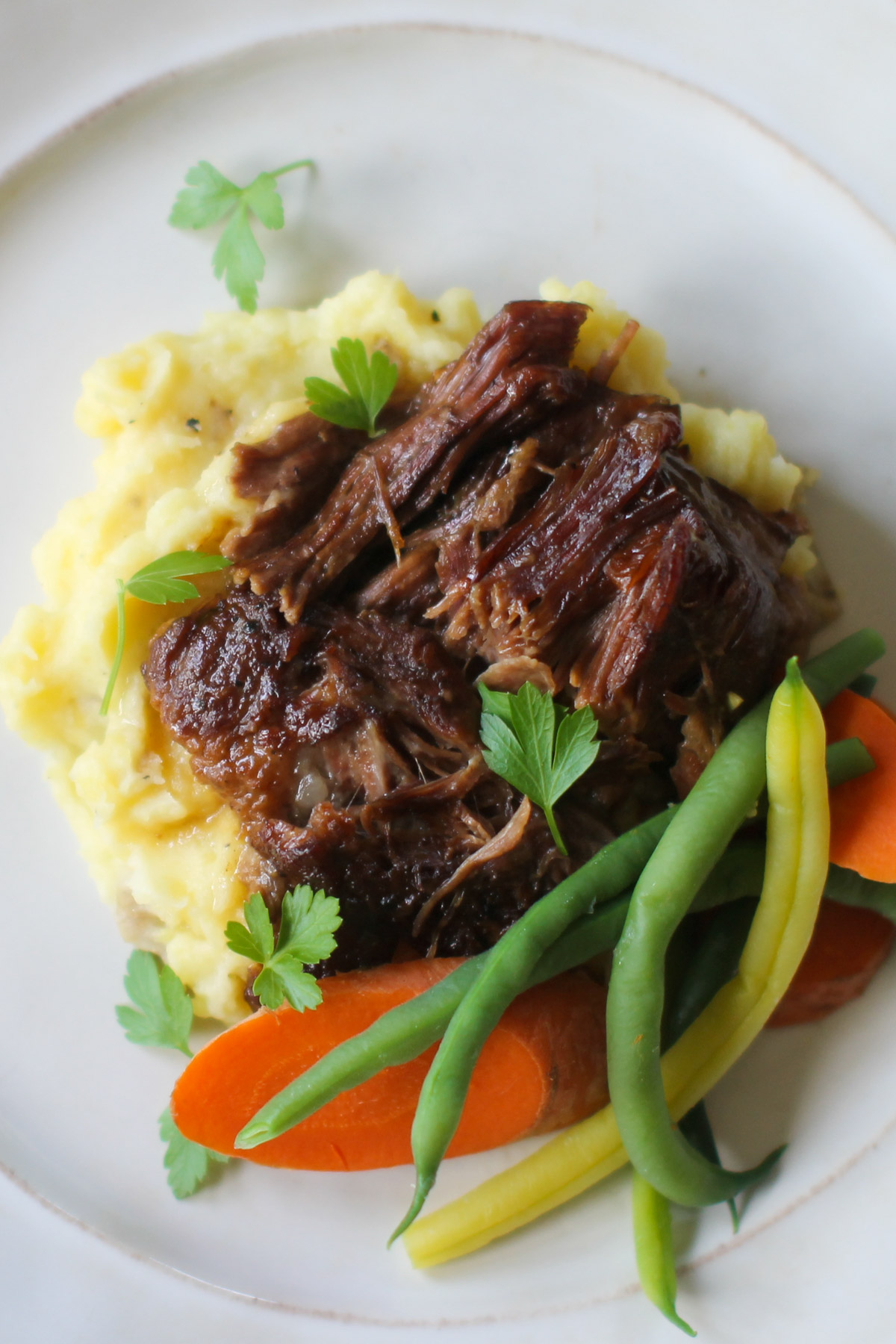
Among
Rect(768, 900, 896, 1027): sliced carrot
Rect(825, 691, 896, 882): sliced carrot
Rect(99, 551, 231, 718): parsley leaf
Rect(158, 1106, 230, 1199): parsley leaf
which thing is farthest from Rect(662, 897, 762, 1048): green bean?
Rect(99, 551, 231, 718): parsley leaf

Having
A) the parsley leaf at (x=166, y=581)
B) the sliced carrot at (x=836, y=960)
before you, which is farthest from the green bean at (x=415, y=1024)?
the parsley leaf at (x=166, y=581)

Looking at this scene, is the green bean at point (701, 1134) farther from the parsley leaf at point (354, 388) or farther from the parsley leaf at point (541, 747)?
the parsley leaf at point (354, 388)

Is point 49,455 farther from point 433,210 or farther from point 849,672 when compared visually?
point 849,672

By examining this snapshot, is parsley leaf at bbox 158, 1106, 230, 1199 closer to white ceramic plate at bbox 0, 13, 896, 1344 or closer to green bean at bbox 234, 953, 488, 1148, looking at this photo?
A: white ceramic plate at bbox 0, 13, 896, 1344

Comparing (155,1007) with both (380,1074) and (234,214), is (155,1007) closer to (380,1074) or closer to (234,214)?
(380,1074)

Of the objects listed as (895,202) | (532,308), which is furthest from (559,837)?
(895,202)
